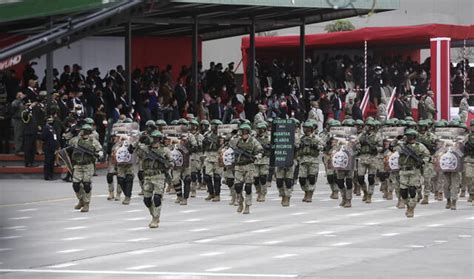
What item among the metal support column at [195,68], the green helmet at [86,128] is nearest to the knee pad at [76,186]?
the green helmet at [86,128]

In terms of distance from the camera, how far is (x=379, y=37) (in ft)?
168

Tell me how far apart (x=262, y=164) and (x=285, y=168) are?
676 millimetres

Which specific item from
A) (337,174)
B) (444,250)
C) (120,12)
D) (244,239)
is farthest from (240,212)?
(120,12)

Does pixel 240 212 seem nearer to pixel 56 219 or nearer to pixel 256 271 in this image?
pixel 56 219

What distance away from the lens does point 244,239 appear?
2288 cm

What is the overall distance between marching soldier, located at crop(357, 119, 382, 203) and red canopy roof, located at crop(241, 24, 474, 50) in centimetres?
1828

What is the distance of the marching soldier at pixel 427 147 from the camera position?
2952 cm

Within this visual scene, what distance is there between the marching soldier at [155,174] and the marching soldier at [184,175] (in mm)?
5022

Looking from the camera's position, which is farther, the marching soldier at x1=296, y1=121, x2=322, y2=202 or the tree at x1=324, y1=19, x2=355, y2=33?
the tree at x1=324, y1=19, x2=355, y2=33

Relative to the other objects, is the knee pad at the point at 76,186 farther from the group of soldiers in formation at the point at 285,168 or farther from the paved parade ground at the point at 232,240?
the paved parade ground at the point at 232,240

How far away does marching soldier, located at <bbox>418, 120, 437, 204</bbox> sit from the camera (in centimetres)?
2952

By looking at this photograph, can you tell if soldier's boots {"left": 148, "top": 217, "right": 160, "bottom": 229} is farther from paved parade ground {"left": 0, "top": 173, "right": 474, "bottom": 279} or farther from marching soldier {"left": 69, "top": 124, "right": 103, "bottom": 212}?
marching soldier {"left": 69, "top": 124, "right": 103, "bottom": 212}

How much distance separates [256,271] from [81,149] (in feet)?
33.2

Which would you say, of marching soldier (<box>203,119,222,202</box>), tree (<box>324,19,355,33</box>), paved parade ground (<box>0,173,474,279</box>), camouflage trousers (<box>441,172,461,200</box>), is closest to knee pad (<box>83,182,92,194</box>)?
paved parade ground (<box>0,173,474,279</box>)
